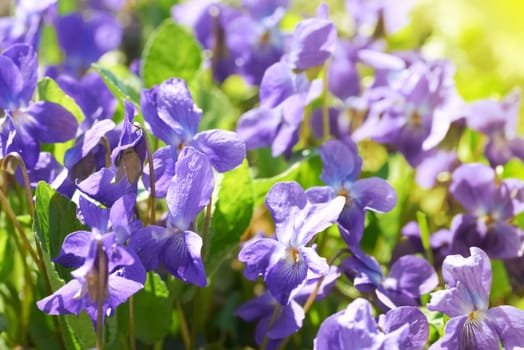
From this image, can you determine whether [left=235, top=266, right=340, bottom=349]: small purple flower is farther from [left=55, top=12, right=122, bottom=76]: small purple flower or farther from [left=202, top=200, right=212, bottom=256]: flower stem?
[left=55, top=12, right=122, bottom=76]: small purple flower

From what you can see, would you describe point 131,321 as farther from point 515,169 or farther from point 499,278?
point 515,169

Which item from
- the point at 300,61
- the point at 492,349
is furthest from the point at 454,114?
the point at 492,349

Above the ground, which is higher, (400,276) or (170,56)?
(170,56)

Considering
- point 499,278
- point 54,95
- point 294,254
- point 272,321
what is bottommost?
point 499,278

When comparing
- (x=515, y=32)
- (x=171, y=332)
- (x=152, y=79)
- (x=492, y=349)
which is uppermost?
(x=152, y=79)

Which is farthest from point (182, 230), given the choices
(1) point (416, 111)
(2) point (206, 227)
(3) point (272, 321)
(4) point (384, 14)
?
(4) point (384, 14)

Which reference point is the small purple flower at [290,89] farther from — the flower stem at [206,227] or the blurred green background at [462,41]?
the blurred green background at [462,41]

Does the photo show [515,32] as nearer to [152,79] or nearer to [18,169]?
[152,79]

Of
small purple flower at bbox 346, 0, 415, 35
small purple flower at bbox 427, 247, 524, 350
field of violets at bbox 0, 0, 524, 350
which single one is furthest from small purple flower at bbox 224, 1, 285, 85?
small purple flower at bbox 427, 247, 524, 350
